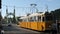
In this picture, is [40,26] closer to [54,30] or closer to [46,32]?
[46,32]

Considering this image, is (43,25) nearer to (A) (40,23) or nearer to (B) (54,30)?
(A) (40,23)

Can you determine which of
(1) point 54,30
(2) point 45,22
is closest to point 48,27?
(2) point 45,22

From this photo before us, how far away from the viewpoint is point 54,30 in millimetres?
23219

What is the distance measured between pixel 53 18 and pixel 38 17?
3.14 metres

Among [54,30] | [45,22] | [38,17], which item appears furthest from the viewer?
[38,17]

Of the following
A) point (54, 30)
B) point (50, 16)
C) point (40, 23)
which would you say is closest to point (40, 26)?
point (40, 23)

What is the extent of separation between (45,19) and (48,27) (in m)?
1.42

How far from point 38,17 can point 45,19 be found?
7.59 ft

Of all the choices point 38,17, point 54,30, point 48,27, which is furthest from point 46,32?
point 54,30

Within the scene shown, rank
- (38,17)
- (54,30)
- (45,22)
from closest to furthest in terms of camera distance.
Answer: (54,30)
(45,22)
(38,17)

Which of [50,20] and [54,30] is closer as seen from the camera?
[54,30]

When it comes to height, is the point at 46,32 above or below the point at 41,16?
below

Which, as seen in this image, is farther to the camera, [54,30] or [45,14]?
[45,14]

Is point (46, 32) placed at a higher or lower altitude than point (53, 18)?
lower
